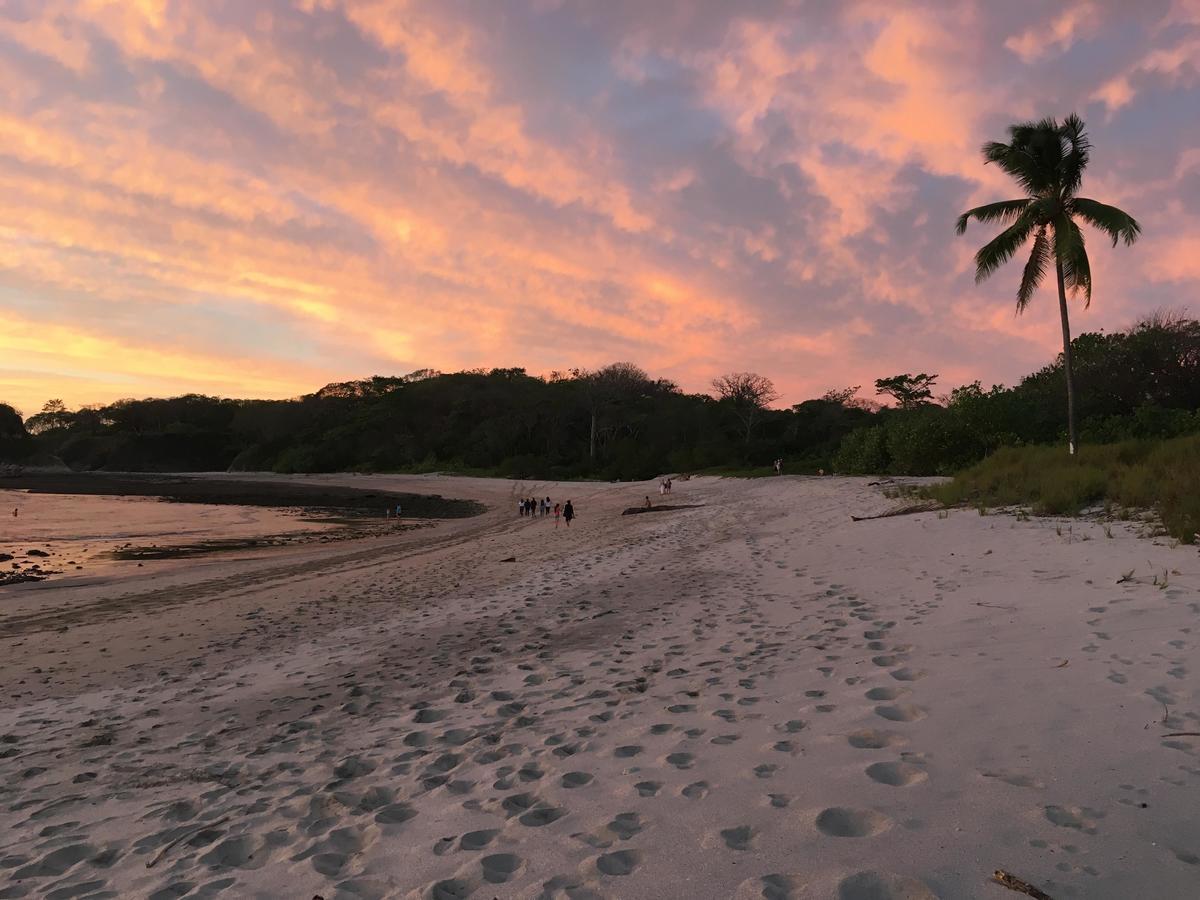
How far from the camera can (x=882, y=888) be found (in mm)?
Result: 2277

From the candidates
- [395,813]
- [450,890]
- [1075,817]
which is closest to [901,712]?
[1075,817]

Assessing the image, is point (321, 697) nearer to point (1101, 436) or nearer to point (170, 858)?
point (170, 858)

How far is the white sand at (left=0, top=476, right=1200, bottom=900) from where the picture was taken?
102 inches

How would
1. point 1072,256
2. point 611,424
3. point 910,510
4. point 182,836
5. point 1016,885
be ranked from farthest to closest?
1. point 611,424
2. point 1072,256
3. point 910,510
4. point 182,836
5. point 1016,885

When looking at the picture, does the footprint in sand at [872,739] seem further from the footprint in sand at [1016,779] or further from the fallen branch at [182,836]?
the fallen branch at [182,836]

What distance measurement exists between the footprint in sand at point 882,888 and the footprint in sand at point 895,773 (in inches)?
28.9

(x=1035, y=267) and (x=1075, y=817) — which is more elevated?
(x=1035, y=267)

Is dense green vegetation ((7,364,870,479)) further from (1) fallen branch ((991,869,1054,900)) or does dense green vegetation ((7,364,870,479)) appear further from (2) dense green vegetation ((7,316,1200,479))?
(1) fallen branch ((991,869,1054,900))

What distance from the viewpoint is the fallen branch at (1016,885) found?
2.13 meters

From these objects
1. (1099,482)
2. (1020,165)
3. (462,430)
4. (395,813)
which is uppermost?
(1020,165)

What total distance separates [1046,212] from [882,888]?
2389cm

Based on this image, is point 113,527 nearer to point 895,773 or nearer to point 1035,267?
point 895,773

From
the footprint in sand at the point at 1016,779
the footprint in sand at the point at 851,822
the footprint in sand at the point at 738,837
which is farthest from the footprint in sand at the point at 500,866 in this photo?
the footprint in sand at the point at 1016,779

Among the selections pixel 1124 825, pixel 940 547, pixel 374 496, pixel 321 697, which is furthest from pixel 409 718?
pixel 374 496
